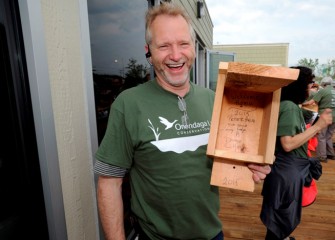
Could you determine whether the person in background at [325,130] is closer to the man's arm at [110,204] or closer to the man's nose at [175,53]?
the man's nose at [175,53]

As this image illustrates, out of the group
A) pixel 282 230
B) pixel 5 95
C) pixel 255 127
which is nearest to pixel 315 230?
pixel 282 230

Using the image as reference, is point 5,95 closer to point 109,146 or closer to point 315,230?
point 109,146

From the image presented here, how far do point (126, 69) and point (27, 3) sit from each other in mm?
1126

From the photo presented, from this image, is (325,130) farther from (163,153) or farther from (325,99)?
(163,153)

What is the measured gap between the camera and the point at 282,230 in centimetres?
216

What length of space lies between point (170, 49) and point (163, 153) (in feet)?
1.65

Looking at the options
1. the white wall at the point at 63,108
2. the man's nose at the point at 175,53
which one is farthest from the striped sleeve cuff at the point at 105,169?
the man's nose at the point at 175,53

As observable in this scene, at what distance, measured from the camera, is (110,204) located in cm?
115

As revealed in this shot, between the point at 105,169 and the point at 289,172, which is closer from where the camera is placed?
the point at 105,169

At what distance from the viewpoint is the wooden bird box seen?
980mm

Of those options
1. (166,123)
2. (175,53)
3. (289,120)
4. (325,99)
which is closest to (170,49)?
(175,53)

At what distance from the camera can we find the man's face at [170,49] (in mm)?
1216

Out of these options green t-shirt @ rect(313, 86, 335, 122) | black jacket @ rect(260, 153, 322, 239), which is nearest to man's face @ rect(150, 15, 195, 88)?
black jacket @ rect(260, 153, 322, 239)

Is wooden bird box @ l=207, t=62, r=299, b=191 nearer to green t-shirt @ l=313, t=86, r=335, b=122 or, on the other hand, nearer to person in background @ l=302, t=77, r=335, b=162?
person in background @ l=302, t=77, r=335, b=162
